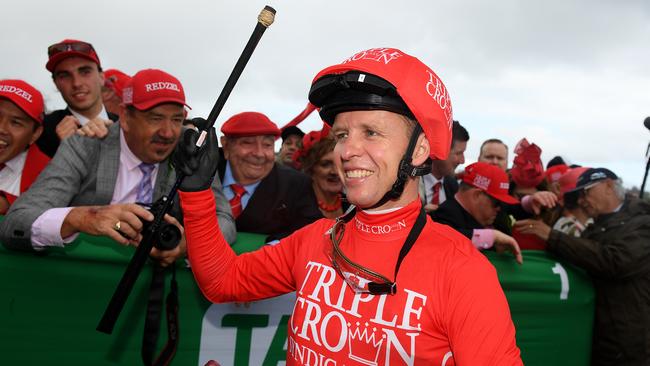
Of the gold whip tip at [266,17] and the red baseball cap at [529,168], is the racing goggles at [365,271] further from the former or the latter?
the red baseball cap at [529,168]

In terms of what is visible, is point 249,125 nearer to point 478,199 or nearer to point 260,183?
point 260,183

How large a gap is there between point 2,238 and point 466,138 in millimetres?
5314

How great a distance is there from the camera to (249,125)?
4340mm

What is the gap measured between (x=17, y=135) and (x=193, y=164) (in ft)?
6.74

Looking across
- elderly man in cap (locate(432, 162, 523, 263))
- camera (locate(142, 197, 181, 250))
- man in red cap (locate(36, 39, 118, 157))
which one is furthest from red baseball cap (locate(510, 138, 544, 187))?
camera (locate(142, 197, 181, 250))

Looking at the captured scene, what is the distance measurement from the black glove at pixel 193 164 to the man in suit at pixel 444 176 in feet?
11.7

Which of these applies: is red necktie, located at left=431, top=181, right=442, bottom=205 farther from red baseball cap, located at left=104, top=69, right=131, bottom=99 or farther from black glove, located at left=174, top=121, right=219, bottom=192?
black glove, located at left=174, top=121, right=219, bottom=192

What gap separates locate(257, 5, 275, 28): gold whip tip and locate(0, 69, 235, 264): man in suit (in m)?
1.03

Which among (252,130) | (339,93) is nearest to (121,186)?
(252,130)

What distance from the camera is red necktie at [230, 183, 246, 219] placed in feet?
13.4

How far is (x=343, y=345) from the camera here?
1.93 m

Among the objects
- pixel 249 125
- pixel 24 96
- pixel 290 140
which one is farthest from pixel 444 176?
pixel 24 96

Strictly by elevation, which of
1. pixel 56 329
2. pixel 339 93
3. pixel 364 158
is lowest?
pixel 56 329

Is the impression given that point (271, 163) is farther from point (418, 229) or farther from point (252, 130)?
point (418, 229)
